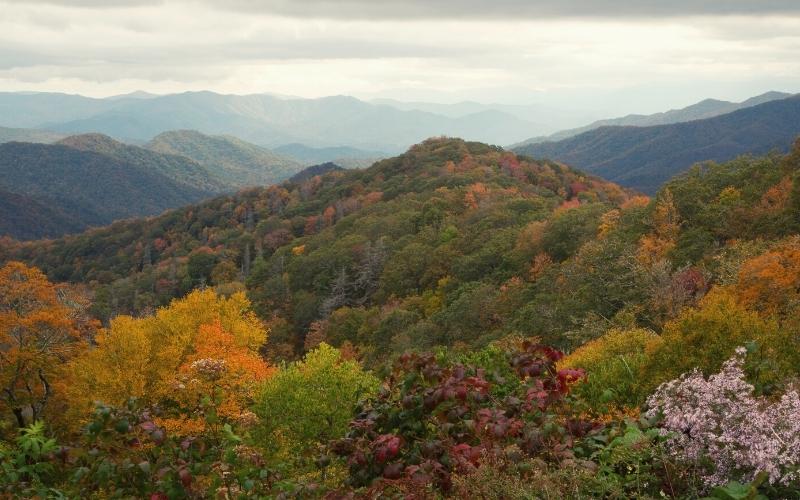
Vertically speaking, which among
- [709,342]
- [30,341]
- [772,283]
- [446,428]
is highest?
[446,428]

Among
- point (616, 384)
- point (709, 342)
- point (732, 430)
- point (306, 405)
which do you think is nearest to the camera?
point (732, 430)

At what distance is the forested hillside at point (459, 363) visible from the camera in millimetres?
5941

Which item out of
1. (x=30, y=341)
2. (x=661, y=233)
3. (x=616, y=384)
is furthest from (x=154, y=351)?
(x=661, y=233)

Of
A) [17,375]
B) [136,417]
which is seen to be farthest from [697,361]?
[17,375]

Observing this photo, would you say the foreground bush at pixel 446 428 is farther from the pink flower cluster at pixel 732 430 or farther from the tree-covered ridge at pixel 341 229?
the tree-covered ridge at pixel 341 229

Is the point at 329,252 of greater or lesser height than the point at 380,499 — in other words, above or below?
below

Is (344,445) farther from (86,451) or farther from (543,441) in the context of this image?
(86,451)

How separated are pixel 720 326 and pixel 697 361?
1218 millimetres

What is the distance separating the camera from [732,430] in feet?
19.1

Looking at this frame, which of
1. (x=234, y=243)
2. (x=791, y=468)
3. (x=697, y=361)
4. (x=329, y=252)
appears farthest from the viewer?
(x=234, y=243)

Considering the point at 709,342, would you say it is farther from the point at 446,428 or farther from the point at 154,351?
the point at 154,351

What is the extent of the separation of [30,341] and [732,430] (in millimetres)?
31851

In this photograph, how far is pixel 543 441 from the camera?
20.4 ft

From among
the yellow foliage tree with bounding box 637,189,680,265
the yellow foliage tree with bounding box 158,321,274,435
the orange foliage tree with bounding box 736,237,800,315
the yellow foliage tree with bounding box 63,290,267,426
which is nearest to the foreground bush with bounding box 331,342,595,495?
the yellow foliage tree with bounding box 158,321,274,435
